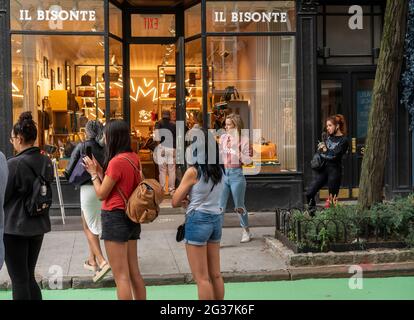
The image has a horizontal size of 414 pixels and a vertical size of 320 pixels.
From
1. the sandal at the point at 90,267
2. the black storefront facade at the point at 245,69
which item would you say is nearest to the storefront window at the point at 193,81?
the black storefront facade at the point at 245,69

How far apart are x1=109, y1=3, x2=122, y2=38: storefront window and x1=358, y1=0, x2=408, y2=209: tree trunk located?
18.5 ft


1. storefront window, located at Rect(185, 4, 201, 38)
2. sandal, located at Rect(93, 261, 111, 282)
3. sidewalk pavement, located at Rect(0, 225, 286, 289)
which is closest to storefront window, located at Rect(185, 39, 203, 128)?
storefront window, located at Rect(185, 4, 201, 38)

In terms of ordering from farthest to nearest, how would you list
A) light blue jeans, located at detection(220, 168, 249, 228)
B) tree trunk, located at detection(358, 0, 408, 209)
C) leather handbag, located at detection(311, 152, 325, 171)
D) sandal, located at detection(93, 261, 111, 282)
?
1. leather handbag, located at detection(311, 152, 325, 171)
2. light blue jeans, located at detection(220, 168, 249, 228)
3. tree trunk, located at detection(358, 0, 408, 209)
4. sandal, located at detection(93, 261, 111, 282)

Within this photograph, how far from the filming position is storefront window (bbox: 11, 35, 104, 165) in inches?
493

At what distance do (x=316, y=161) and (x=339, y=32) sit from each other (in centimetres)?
413

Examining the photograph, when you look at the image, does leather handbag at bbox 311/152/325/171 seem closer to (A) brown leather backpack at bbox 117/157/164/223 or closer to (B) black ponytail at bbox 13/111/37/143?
(A) brown leather backpack at bbox 117/157/164/223

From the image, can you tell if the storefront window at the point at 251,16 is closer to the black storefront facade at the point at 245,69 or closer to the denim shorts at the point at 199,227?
the black storefront facade at the point at 245,69

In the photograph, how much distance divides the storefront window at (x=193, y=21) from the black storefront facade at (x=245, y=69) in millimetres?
20

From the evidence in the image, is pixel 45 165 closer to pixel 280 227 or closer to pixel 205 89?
pixel 280 227

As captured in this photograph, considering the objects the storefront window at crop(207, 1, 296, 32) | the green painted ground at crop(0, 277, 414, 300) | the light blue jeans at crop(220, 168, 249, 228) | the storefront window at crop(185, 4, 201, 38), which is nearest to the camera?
the green painted ground at crop(0, 277, 414, 300)

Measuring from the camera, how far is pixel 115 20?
1320 centimetres

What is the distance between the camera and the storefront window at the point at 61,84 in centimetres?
1252

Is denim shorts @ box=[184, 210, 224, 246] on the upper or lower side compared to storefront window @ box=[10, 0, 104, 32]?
lower

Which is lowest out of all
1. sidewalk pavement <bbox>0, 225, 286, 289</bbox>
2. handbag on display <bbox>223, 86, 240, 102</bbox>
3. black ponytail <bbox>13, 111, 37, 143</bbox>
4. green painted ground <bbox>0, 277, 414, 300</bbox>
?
green painted ground <bbox>0, 277, 414, 300</bbox>
